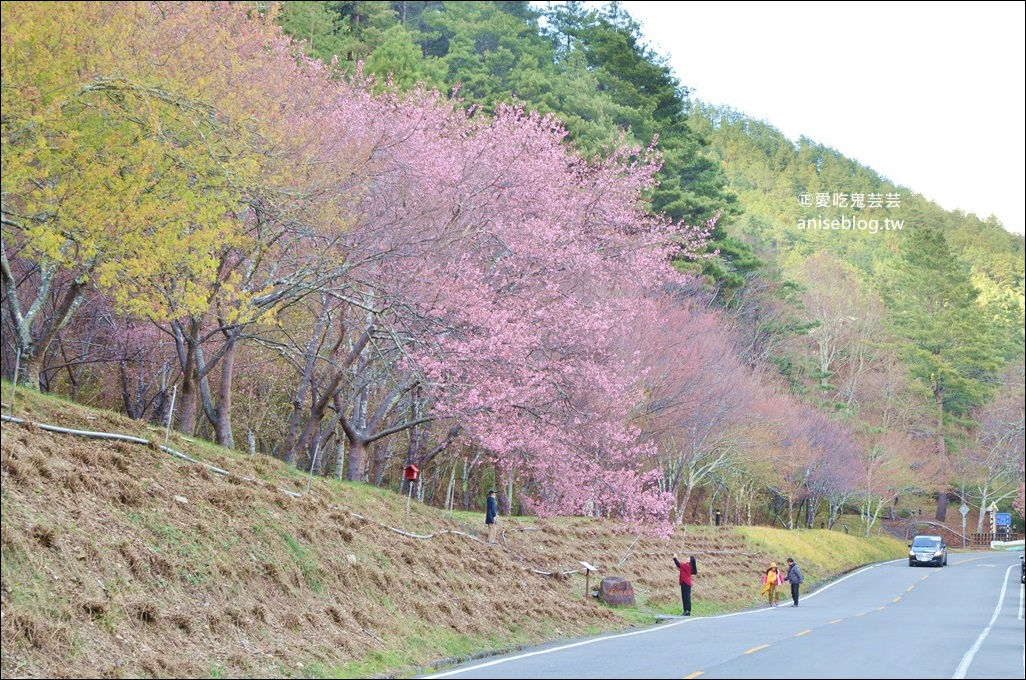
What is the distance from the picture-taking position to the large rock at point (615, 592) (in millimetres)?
26203

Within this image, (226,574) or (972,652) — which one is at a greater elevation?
(226,574)

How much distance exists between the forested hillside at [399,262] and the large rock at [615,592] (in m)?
2.29

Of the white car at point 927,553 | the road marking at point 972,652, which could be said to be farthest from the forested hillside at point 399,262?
the road marking at point 972,652

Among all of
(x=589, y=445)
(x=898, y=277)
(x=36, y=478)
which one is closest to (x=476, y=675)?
(x=36, y=478)

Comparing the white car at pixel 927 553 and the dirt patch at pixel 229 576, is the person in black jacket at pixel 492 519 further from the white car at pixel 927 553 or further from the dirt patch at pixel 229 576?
the white car at pixel 927 553

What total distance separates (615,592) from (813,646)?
25.8 feet

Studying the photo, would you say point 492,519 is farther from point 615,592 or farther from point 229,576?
point 229,576

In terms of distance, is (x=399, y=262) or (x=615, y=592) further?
(x=615, y=592)

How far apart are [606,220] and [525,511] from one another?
13.2 meters

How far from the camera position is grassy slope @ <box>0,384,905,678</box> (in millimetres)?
11727

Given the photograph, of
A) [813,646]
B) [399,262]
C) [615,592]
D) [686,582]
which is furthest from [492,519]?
[813,646]

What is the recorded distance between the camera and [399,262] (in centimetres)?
2373

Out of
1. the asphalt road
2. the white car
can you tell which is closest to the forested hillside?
the asphalt road

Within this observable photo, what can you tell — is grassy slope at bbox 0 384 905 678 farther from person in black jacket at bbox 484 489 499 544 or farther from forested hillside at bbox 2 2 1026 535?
forested hillside at bbox 2 2 1026 535
